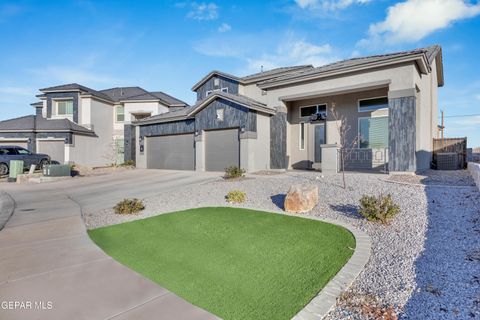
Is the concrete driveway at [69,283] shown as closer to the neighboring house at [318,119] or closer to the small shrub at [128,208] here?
the small shrub at [128,208]

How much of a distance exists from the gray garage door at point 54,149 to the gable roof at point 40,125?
117 centimetres

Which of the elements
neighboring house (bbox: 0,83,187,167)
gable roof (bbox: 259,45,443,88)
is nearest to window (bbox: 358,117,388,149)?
gable roof (bbox: 259,45,443,88)

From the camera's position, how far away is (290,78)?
14414 millimetres

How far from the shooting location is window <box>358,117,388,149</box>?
12.9 meters

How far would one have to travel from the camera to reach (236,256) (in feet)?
14.7

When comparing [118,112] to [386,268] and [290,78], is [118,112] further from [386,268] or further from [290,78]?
[386,268]

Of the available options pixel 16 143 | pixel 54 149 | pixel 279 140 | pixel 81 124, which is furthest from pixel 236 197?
pixel 16 143

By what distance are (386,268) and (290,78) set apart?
12249 millimetres

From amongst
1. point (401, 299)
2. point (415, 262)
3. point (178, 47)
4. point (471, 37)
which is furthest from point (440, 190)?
point (178, 47)

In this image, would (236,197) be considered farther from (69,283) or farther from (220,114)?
(220,114)

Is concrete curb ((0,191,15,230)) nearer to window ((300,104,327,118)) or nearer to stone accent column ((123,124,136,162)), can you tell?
stone accent column ((123,124,136,162))

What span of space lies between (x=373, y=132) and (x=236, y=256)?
11.5 m

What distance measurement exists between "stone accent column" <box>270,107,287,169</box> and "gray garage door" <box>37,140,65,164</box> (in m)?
19.0

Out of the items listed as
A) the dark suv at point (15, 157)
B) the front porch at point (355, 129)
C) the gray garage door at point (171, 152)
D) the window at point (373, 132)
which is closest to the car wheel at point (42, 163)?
the dark suv at point (15, 157)
